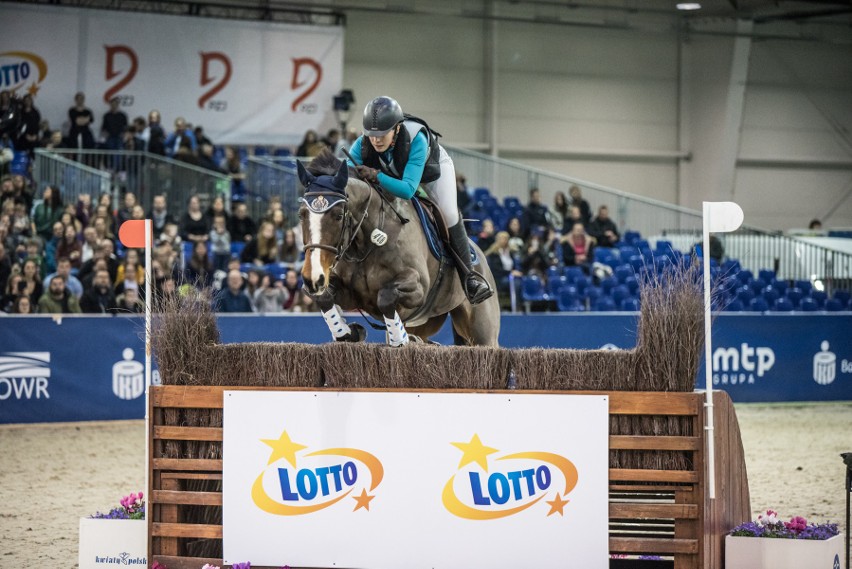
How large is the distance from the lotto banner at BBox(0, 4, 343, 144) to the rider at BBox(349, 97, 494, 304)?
11974mm

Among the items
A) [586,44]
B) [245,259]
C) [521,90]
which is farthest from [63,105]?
[586,44]

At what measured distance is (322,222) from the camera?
17.8 feet

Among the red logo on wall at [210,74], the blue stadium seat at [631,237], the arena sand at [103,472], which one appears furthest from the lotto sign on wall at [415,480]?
the red logo on wall at [210,74]

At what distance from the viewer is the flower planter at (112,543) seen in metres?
4.78

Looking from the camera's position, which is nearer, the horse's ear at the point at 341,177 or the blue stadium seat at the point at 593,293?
the horse's ear at the point at 341,177

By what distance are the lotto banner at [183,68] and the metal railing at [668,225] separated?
295cm

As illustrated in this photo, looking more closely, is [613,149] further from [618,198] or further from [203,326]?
[203,326]

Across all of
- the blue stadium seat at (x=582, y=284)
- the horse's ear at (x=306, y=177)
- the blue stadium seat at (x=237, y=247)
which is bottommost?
the blue stadium seat at (x=582, y=284)

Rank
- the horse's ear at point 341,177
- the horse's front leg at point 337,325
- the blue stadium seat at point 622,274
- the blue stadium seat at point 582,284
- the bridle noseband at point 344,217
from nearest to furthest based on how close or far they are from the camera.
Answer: the bridle noseband at point 344,217, the horse's ear at point 341,177, the horse's front leg at point 337,325, the blue stadium seat at point 582,284, the blue stadium seat at point 622,274

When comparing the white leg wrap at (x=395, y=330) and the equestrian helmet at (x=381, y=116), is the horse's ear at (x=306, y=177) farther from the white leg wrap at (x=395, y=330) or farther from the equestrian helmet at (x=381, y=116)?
the white leg wrap at (x=395, y=330)

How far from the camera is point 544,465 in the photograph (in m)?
4.40

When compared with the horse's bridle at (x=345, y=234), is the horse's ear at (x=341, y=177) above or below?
above

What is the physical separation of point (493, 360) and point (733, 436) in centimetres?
112

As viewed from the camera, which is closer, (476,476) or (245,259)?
(476,476)
